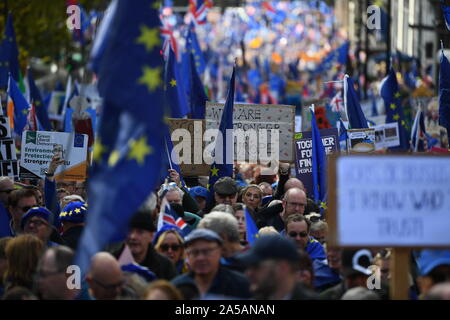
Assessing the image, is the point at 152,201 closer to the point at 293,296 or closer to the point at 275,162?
the point at 293,296

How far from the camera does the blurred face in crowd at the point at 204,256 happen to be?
6.99 metres

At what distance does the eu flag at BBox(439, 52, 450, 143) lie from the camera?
1398cm

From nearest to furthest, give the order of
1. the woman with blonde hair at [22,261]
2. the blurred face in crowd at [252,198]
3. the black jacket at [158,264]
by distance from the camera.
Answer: the woman with blonde hair at [22,261], the black jacket at [158,264], the blurred face in crowd at [252,198]

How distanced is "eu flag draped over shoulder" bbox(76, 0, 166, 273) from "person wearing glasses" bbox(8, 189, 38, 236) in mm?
3124

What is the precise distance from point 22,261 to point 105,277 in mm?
838

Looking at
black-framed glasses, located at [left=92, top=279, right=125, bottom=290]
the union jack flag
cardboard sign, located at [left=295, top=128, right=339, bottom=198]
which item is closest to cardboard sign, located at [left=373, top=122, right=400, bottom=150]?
cardboard sign, located at [left=295, top=128, right=339, bottom=198]

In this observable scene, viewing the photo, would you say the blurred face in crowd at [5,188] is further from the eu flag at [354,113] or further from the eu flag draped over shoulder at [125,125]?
the eu flag at [354,113]

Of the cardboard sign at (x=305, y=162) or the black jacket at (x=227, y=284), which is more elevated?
the cardboard sign at (x=305, y=162)

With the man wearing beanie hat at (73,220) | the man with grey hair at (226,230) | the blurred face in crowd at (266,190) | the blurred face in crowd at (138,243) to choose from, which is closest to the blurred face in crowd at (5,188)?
the man wearing beanie hat at (73,220)

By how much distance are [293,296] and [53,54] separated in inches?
1617

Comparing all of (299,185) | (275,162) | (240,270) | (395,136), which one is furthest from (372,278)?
(395,136)

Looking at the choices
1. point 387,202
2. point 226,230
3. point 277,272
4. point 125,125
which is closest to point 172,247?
point 226,230

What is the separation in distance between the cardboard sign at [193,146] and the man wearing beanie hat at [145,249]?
5468 mm

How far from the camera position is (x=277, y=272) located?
6441mm
